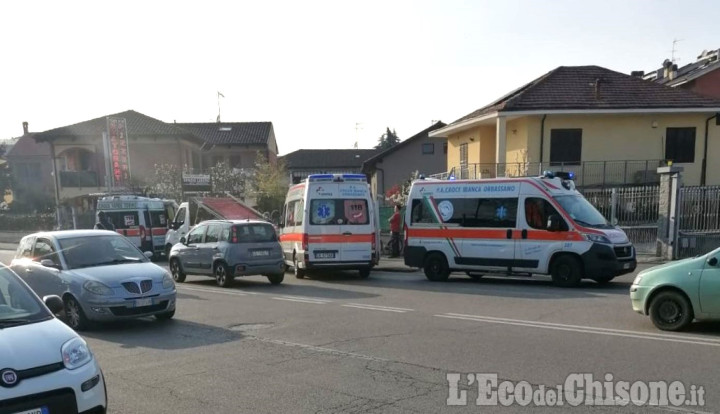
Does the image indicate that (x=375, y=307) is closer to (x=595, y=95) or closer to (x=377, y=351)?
(x=377, y=351)

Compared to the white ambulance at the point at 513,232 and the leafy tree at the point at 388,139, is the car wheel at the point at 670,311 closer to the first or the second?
the white ambulance at the point at 513,232

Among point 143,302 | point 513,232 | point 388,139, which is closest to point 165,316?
point 143,302

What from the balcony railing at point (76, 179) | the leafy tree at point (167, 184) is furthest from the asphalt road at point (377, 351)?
the balcony railing at point (76, 179)

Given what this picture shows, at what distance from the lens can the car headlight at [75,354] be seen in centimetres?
433

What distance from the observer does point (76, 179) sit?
1558 inches

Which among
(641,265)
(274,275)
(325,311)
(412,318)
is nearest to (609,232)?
(641,265)

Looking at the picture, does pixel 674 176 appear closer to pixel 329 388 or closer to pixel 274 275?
pixel 274 275

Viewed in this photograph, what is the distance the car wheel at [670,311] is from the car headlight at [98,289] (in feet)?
27.3

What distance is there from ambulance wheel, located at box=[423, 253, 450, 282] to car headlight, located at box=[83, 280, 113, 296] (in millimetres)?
8654

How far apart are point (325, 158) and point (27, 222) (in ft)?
143

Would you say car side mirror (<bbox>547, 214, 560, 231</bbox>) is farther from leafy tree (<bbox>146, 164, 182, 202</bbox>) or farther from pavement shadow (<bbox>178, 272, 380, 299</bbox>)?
leafy tree (<bbox>146, 164, 182, 202</bbox>)

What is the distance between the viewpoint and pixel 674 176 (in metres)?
16.9

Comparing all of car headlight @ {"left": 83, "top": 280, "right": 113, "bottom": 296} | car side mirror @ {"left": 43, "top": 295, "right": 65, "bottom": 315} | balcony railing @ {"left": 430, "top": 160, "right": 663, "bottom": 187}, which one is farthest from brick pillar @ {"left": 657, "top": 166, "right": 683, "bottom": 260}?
car side mirror @ {"left": 43, "top": 295, "right": 65, "bottom": 315}

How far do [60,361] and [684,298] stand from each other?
7847 millimetres
